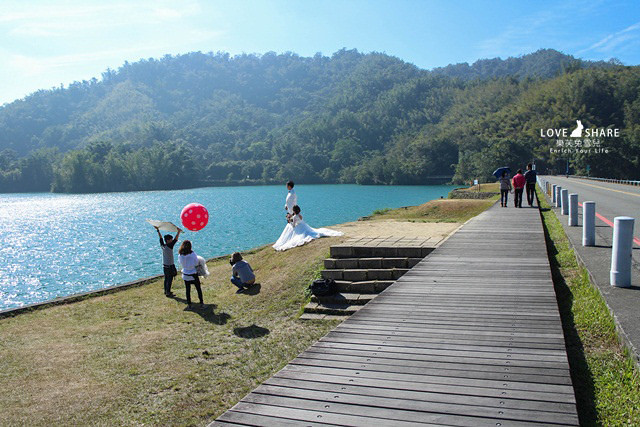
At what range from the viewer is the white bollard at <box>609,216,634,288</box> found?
703 centimetres

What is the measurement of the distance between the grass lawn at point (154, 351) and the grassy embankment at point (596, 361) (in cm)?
409

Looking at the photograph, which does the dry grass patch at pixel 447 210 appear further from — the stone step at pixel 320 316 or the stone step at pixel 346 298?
the stone step at pixel 320 316

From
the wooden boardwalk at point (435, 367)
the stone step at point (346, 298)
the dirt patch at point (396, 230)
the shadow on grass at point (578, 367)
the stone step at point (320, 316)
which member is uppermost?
the wooden boardwalk at point (435, 367)

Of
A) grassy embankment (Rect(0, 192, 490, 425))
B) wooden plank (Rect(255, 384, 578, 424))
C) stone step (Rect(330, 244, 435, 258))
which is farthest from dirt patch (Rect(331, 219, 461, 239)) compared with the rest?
wooden plank (Rect(255, 384, 578, 424))

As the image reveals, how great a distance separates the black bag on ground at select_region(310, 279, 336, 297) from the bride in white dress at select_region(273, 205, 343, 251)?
485cm

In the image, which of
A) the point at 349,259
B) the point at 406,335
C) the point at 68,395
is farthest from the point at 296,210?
the point at 406,335

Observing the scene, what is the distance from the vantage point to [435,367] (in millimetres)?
4461

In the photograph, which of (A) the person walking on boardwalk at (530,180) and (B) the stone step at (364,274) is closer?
(B) the stone step at (364,274)

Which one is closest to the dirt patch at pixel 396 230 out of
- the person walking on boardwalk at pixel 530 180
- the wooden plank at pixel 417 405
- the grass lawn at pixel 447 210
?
the person walking on boardwalk at pixel 530 180

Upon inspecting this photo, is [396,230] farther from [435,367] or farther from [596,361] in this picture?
[435,367]

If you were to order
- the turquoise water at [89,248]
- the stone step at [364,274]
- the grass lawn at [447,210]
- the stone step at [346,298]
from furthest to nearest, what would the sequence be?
the grass lawn at [447,210], the turquoise water at [89,248], the stone step at [364,274], the stone step at [346,298]

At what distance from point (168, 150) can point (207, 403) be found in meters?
151

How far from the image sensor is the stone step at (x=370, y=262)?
1097 centimetres

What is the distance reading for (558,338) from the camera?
504 cm
